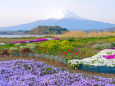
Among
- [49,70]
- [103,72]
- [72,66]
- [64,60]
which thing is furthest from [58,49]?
[49,70]

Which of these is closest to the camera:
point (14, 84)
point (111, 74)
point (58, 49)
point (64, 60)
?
point (14, 84)

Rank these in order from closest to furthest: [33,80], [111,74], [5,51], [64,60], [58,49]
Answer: [33,80] < [111,74] < [64,60] < [5,51] < [58,49]

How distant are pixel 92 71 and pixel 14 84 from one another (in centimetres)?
470

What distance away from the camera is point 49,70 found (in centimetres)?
456

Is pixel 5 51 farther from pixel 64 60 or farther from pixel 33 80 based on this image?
pixel 33 80

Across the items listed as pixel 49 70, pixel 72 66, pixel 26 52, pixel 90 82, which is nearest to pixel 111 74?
pixel 72 66

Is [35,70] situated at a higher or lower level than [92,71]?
higher

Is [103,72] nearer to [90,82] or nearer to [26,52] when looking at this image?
[90,82]

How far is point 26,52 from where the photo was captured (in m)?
11.1

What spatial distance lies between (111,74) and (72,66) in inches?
67.7

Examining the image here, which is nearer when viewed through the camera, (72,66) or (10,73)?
(10,73)

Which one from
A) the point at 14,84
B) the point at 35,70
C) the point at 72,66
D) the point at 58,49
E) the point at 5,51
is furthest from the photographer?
the point at 58,49

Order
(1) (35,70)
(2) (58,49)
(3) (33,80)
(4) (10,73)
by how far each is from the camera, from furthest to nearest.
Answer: (2) (58,49) < (1) (35,70) < (4) (10,73) < (3) (33,80)

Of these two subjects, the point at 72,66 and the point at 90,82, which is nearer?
the point at 90,82
